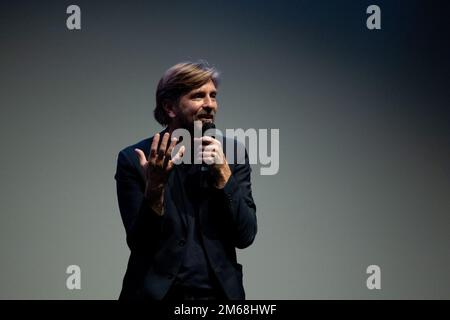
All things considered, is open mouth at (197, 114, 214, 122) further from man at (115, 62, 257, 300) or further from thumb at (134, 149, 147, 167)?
thumb at (134, 149, 147, 167)

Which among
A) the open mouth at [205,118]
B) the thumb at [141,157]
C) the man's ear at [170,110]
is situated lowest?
the thumb at [141,157]

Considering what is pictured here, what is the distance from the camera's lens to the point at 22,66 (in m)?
2.76

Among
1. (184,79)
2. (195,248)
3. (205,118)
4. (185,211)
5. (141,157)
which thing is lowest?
(195,248)

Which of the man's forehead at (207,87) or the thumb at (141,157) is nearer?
the thumb at (141,157)

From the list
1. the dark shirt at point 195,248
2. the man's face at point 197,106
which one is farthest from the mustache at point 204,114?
the dark shirt at point 195,248

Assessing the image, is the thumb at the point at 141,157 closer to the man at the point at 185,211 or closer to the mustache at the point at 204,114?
the man at the point at 185,211

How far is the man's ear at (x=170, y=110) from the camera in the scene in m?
1.87

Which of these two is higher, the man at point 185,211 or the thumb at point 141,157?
the thumb at point 141,157

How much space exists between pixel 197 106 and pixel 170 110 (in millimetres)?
130

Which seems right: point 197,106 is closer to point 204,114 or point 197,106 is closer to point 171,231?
point 204,114

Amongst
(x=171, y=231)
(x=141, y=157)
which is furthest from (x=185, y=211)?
(x=141, y=157)

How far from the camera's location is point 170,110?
1.89 m

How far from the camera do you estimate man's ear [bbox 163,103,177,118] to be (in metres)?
1.87

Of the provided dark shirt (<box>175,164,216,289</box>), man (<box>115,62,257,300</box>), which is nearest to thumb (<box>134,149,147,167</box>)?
man (<box>115,62,257,300</box>)
